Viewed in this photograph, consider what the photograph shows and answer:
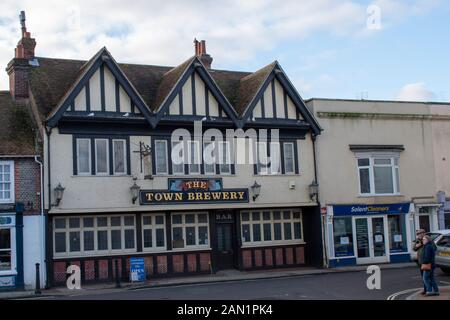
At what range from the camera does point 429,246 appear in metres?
17.3

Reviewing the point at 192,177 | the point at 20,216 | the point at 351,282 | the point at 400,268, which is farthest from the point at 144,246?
the point at 400,268

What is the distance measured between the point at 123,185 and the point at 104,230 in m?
2.01

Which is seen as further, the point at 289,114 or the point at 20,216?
the point at 289,114

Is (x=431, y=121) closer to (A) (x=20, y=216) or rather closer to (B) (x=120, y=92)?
(B) (x=120, y=92)

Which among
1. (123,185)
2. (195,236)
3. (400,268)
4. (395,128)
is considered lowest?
(400,268)

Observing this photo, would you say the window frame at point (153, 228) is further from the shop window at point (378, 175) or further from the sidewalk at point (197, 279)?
the shop window at point (378, 175)

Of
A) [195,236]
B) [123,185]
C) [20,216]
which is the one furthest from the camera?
[195,236]

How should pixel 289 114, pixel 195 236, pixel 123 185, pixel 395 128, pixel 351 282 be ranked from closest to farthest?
pixel 351 282 → pixel 123 185 → pixel 195 236 → pixel 289 114 → pixel 395 128

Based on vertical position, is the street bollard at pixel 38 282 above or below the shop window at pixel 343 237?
below

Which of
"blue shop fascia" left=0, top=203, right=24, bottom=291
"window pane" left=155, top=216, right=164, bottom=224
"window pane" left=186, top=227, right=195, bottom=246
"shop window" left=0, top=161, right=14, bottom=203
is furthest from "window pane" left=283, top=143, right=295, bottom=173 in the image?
"shop window" left=0, top=161, right=14, bottom=203

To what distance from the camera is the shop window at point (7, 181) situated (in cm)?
2425

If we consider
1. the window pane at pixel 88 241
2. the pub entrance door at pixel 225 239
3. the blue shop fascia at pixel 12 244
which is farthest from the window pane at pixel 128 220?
the blue shop fascia at pixel 12 244

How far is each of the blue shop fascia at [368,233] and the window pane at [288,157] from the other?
259 centimetres

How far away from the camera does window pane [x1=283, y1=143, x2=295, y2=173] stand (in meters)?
29.5
